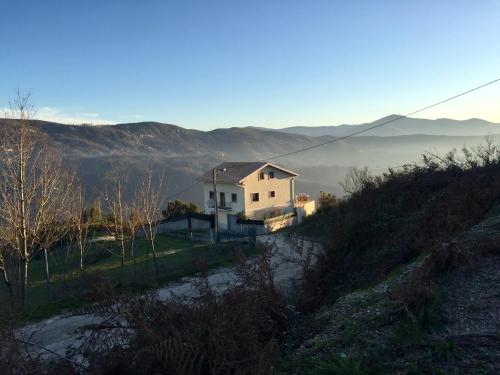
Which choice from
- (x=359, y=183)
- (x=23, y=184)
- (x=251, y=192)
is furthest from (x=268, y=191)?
(x=23, y=184)

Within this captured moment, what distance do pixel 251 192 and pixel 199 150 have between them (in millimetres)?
117573

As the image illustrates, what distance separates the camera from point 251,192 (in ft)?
117

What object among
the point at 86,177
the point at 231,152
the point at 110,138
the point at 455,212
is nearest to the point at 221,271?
the point at 455,212

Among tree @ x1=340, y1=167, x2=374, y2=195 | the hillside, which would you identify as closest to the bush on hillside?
the hillside

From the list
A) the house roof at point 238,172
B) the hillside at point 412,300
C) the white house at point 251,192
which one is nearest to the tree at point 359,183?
the hillside at point 412,300

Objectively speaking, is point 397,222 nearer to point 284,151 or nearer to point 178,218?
point 178,218

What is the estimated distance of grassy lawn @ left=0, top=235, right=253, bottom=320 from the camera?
1148 cm

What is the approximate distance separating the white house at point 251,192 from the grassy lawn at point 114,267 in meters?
8.23

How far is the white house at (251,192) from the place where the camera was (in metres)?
35.4

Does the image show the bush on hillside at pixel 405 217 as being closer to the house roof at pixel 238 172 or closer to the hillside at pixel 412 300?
the hillside at pixel 412 300

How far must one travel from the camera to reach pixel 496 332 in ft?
12.7

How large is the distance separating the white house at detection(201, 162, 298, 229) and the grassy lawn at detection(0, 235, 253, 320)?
8.23 meters

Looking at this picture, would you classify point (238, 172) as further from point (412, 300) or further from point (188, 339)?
point (188, 339)

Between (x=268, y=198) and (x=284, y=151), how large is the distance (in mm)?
125805
